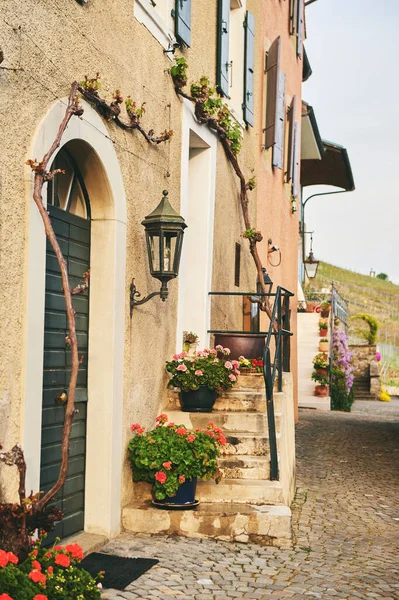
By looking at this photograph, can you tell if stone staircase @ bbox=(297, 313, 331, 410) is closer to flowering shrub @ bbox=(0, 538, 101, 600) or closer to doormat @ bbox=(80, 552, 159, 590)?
doormat @ bbox=(80, 552, 159, 590)

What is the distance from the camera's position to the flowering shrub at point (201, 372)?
7.39 m

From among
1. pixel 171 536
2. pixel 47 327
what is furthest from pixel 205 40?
pixel 171 536

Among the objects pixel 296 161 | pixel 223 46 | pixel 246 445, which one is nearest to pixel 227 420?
pixel 246 445

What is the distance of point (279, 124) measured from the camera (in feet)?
40.0

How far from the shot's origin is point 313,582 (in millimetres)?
5383

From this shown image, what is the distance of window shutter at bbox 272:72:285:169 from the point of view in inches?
474

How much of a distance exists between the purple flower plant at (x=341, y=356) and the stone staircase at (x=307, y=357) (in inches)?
29.6

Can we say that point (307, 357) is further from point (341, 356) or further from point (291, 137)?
point (291, 137)

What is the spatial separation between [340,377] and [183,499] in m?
14.9

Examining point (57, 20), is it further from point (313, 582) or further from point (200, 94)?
point (313, 582)

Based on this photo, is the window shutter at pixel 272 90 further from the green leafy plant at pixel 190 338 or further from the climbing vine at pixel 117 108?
the climbing vine at pixel 117 108

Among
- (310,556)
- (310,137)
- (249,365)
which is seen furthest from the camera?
(310,137)

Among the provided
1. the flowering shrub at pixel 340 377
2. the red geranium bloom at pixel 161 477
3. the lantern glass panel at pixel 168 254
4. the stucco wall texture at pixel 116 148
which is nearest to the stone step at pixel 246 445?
the stucco wall texture at pixel 116 148

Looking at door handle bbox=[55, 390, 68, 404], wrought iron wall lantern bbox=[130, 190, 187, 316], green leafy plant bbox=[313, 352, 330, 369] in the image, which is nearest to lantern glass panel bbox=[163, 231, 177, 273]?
wrought iron wall lantern bbox=[130, 190, 187, 316]
